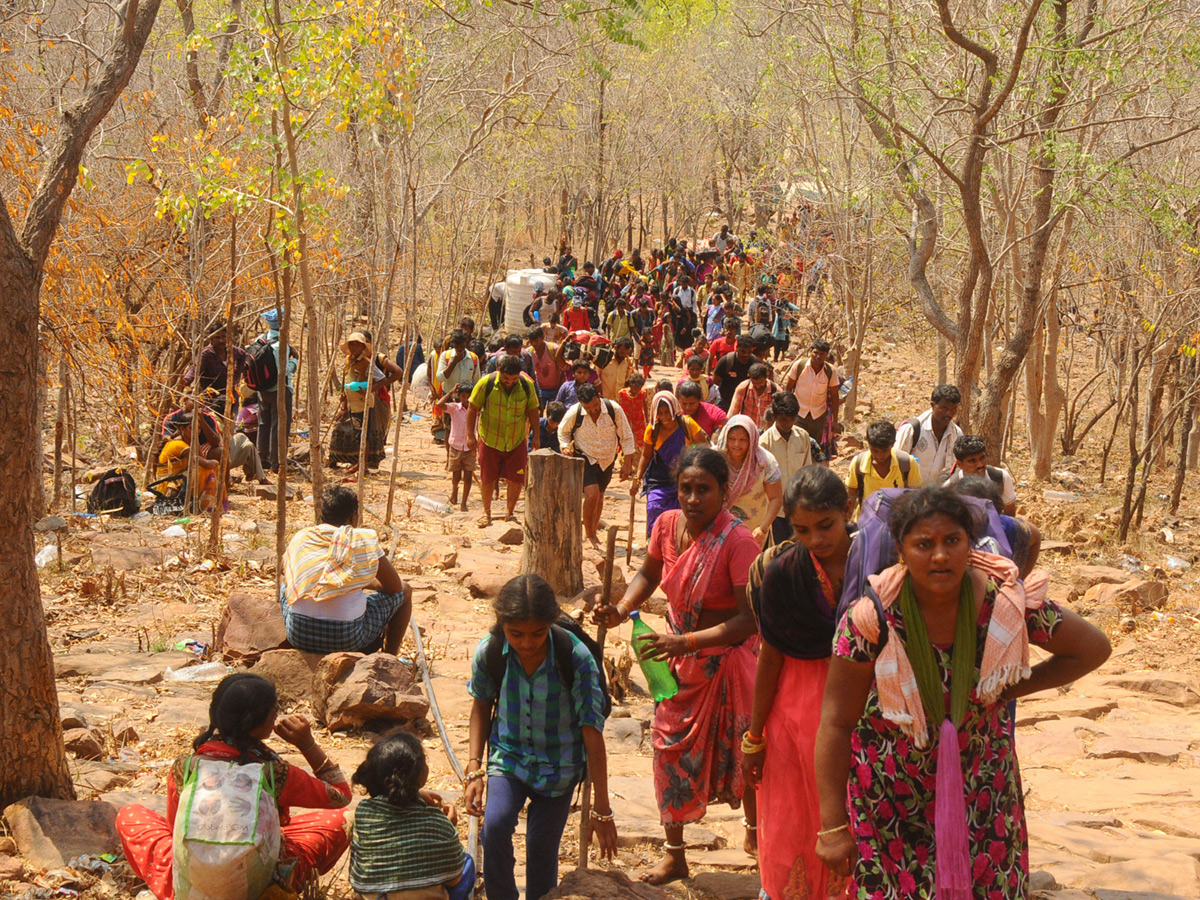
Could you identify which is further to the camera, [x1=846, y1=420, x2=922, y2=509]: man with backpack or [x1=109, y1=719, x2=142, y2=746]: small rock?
[x1=846, y1=420, x2=922, y2=509]: man with backpack

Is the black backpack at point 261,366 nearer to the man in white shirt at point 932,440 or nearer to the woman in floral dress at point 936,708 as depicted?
the man in white shirt at point 932,440

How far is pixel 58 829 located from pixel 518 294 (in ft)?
61.3

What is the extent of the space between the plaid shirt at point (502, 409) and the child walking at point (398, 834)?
22.3 feet

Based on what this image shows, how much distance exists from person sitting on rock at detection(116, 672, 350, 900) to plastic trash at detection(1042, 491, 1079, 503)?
12.3m

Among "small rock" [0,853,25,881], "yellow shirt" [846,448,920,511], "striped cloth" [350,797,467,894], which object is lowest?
Result: "small rock" [0,853,25,881]

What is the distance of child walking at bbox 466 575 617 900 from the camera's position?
3.57m

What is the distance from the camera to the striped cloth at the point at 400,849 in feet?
11.1

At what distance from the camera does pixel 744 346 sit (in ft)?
34.6

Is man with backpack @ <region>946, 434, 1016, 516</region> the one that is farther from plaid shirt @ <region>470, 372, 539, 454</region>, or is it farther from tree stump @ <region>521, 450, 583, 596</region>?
plaid shirt @ <region>470, 372, 539, 454</region>

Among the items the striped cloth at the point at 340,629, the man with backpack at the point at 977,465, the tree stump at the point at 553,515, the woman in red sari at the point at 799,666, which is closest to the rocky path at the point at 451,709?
the striped cloth at the point at 340,629

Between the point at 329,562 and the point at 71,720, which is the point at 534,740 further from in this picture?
the point at 71,720

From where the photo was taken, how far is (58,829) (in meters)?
3.97

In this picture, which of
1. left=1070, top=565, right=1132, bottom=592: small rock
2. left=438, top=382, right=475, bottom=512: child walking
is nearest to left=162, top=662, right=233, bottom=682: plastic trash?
left=438, top=382, right=475, bottom=512: child walking

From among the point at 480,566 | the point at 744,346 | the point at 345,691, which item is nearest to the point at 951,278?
the point at 744,346
